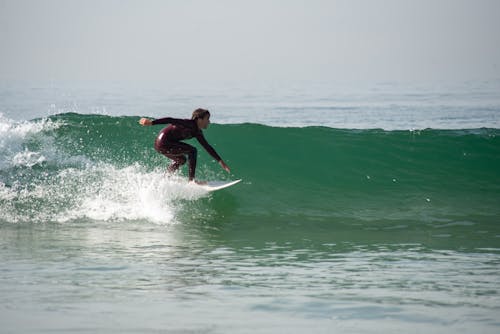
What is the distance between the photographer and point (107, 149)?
16688mm

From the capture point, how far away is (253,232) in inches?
439

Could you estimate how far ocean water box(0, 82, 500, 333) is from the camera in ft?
21.9

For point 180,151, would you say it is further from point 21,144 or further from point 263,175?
point 21,144

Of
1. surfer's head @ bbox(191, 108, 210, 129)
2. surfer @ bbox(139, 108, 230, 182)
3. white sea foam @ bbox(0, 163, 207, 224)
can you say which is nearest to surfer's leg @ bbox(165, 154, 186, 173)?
surfer @ bbox(139, 108, 230, 182)

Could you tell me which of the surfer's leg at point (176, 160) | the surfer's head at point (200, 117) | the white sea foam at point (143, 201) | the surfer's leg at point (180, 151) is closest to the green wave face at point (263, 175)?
the white sea foam at point (143, 201)

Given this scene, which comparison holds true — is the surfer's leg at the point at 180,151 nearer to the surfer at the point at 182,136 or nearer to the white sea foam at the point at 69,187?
the surfer at the point at 182,136

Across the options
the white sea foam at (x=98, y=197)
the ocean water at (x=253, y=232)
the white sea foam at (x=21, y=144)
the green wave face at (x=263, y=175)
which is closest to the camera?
the ocean water at (x=253, y=232)

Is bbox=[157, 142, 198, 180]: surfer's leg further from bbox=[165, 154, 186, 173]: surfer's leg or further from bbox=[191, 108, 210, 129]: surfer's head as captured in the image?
bbox=[191, 108, 210, 129]: surfer's head

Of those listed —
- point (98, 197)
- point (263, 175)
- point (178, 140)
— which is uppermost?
point (178, 140)

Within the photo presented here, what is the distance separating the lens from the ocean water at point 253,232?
6684mm

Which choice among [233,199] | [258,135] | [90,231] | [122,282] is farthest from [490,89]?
[122,282]

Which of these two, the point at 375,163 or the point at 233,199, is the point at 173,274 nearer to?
the point at 233,199

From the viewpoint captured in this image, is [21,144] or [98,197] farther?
[21,144]

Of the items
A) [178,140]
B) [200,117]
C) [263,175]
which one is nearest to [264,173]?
[263,175]
